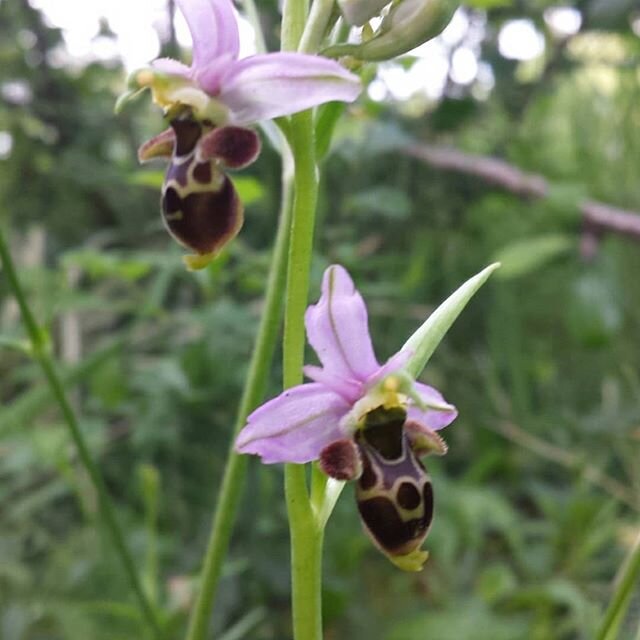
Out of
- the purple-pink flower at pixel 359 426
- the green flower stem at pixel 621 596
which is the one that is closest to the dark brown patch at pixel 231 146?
the purple-pink flower at pixel 359 426

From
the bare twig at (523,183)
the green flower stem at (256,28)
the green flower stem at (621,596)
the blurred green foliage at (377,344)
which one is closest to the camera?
the green flower stem at (621,596)

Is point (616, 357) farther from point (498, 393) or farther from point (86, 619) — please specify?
point (86, 619)

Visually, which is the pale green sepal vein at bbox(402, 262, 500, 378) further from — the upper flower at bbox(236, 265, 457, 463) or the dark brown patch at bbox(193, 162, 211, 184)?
the dark brown patch at bbox(193, 162, 211, 184)

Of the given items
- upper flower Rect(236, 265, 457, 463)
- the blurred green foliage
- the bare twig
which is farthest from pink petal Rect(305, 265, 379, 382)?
the bare twig

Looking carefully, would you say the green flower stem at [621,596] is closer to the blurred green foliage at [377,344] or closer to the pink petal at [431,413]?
the pink petal at [431,413]

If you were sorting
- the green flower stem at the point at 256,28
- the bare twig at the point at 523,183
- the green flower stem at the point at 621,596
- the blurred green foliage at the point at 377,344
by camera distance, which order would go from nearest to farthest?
the green flower stem at the point at 621,596 < the green flower stem at the point at 256,28 < the blurred green foliage at the point at 377,344 < the bare twig at the point at 523,183

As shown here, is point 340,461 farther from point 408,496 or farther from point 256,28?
point 256,28

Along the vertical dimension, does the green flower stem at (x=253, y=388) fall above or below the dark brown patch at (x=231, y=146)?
below
